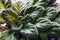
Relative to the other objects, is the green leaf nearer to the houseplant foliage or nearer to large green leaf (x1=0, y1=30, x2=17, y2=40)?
the houseplant foliage

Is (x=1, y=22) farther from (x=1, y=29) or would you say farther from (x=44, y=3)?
(x=44, y=3)

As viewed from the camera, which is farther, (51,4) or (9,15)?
(51,4)

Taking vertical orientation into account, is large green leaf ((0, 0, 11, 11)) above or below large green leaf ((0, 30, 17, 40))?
above

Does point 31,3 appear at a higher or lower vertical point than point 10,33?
higher

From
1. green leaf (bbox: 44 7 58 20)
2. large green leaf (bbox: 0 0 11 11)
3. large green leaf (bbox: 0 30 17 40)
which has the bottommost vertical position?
large green leaf (bbox: 0 30 17 40)

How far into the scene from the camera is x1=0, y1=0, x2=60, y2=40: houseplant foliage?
28.1 inches

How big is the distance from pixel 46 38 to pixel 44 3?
194mm

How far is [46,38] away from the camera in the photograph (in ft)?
2.42

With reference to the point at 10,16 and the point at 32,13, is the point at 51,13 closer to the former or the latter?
the point at 32,13

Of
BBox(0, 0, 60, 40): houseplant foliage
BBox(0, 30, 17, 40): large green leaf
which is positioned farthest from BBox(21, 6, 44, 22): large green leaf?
BBox(0, 30, 17, 40): large green leaf

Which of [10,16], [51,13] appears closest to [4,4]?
[10,16]

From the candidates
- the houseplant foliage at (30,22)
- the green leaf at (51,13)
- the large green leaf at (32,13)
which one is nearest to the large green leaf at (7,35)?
the houseplant foliage at (30,22)

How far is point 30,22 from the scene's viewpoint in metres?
0.76

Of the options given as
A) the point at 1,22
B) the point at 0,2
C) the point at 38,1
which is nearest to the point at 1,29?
the point at 1,22
